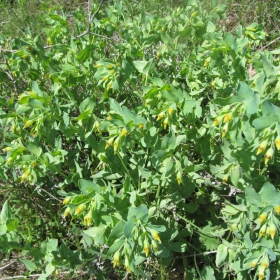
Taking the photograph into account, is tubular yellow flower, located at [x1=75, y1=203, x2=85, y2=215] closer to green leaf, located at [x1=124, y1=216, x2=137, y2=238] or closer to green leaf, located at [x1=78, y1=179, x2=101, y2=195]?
green leaf, located at [x1=78, y1=179, x2=101, y2=195]

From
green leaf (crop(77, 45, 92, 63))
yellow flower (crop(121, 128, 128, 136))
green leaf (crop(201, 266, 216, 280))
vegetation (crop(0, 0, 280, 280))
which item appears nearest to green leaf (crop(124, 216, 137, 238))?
vegetation (crop(0, 0, 280, 280))

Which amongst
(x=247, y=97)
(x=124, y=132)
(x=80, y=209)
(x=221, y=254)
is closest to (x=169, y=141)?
(x=124, y=132)

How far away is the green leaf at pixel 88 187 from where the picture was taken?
229 centimetres

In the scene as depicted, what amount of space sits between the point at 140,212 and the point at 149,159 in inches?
31.6

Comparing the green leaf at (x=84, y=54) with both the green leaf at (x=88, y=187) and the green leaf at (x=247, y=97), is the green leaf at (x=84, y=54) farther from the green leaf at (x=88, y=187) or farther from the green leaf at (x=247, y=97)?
the green leaf at (x=247, y=97)

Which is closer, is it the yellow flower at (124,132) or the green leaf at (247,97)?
the green leaf at (247,97)

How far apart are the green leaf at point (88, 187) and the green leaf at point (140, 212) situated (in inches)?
13.3

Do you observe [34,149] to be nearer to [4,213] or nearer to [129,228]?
[4,213]

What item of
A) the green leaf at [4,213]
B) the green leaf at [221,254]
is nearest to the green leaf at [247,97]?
the green leaf at [221,254]

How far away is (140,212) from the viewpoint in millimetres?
2088

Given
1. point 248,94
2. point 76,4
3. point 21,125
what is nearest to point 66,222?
point 21,125

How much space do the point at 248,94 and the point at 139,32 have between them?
1.22 m

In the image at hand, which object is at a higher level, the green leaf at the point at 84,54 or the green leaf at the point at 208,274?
the green leaf at the point at 84,54

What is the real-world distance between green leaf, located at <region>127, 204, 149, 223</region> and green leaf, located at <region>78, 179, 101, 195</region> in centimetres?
34
